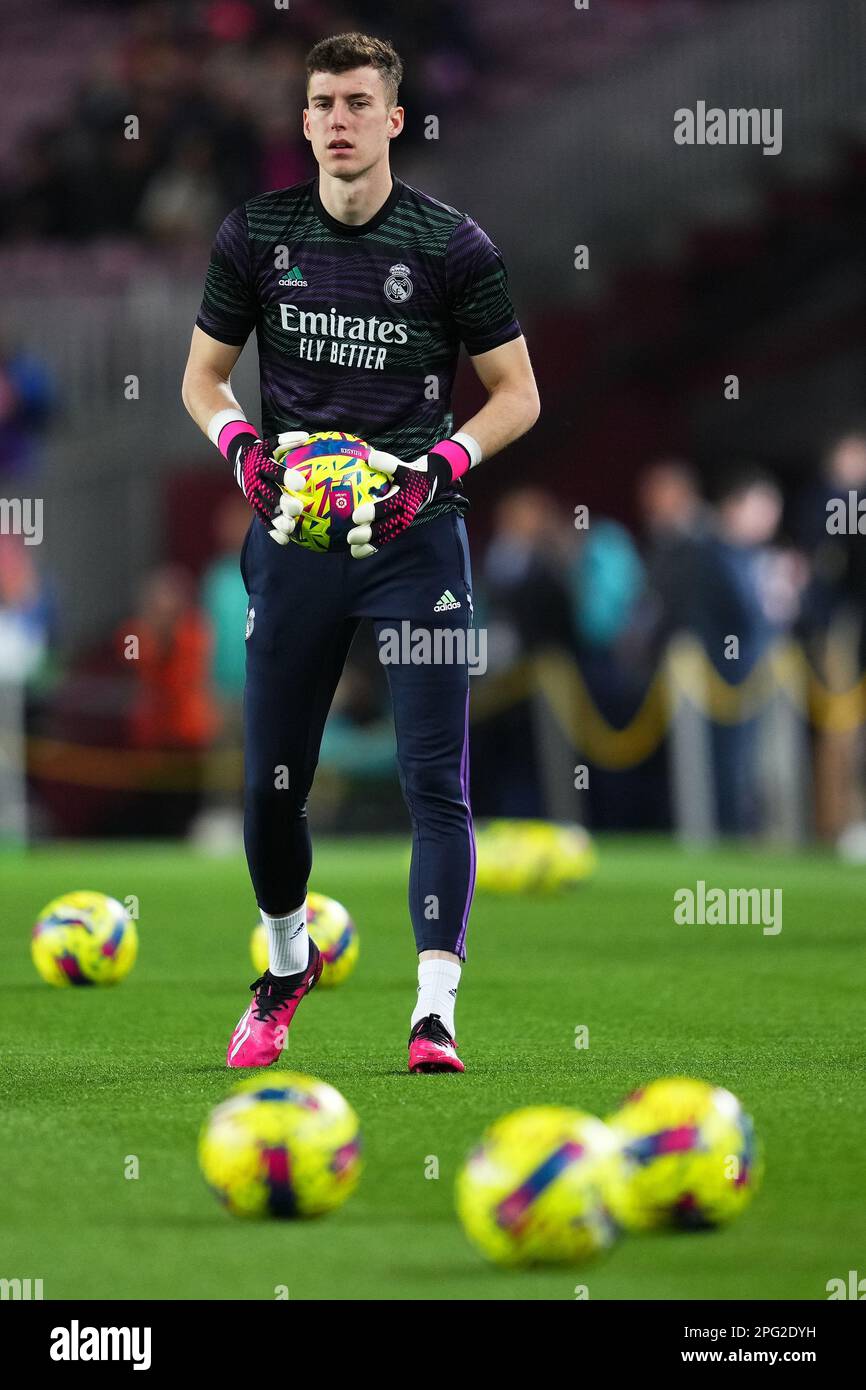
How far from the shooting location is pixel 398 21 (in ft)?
72.7

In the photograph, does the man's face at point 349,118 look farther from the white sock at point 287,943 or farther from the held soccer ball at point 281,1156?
the held soccer ball at point 281,1156

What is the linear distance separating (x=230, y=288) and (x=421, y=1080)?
2256 millimetres

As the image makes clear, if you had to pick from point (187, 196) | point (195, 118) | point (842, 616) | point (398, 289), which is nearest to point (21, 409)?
point (187, 196)

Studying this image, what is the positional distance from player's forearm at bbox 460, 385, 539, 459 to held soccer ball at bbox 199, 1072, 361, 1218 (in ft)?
7.95

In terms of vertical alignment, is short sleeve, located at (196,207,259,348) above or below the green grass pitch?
above

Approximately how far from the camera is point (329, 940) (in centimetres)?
846

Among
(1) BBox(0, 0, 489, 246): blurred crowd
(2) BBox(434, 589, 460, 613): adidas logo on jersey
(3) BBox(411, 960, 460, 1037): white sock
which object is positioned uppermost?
(1) BBox(0, 0, 489, 246): blurred crowd

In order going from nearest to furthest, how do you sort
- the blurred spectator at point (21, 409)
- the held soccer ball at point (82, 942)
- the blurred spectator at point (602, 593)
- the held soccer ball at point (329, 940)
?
the held soccer ball at point (329, 940) < the held soccer ball at point (82, 942) < the blurred spectator at point (602, 593) < the blurred spectator at point (21, 409)

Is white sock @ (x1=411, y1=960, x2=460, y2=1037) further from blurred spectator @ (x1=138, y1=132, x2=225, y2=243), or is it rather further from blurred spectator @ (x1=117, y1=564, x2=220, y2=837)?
blurred spectator @ (x1=138, y1=132, x2=225, y2=243)

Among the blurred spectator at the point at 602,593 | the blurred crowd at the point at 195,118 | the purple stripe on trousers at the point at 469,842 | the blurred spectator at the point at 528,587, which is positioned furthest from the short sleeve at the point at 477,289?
the blurred crowd at the point at 195,118

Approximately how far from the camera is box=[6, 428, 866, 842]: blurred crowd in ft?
54.1

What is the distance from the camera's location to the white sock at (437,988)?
21.1 feet

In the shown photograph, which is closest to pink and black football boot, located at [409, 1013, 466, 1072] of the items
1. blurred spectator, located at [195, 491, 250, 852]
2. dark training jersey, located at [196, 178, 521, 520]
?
dark training jersey, located at [196, 178, 521, 520]
